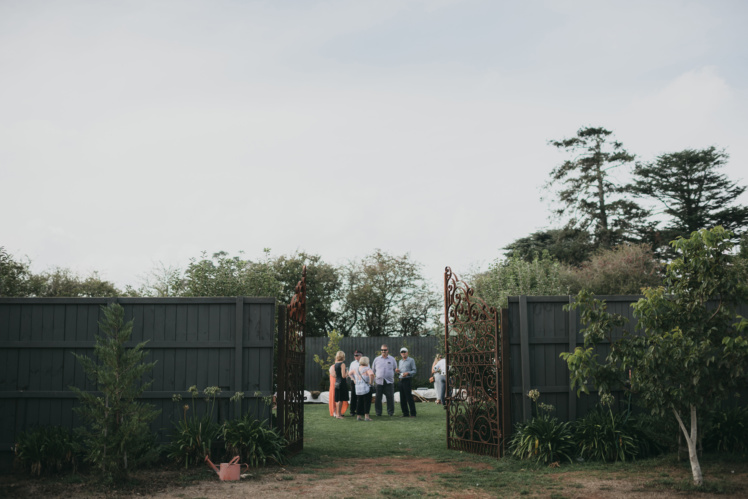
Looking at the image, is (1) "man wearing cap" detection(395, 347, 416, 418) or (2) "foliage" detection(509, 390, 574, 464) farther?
(1) "man wearing cap" detection(395, 347, 416, 418)

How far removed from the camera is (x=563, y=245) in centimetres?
3167

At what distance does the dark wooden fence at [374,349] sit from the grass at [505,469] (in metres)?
12.4

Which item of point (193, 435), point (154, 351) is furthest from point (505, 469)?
point (154, 351)

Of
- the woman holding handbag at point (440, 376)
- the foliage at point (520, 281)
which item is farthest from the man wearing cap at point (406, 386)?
the foliage at point (520, 281)

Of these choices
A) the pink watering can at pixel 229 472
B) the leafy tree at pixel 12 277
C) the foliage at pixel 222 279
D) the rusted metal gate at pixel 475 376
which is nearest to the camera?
the pink watering can at pixel 229 472

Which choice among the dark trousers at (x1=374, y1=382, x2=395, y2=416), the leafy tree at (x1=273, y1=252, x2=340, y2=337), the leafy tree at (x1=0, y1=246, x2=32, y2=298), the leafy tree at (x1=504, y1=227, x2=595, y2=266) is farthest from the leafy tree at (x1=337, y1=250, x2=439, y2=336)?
the dark trousers at (x1=374, y1=382, x2=395, y2=416)

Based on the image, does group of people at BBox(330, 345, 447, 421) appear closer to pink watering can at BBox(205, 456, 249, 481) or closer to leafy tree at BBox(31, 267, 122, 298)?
pink watering can at BBox(205, 456, 249, 481)

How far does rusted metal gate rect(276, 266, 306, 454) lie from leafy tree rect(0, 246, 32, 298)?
12.6 meters

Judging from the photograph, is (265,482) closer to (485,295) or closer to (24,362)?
(24,362)

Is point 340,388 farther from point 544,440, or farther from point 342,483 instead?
point 342,483

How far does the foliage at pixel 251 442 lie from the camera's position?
7172 mm

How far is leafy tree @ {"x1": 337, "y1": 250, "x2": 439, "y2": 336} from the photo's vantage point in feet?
113

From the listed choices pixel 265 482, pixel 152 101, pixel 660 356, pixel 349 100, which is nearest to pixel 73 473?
pixel 265 482

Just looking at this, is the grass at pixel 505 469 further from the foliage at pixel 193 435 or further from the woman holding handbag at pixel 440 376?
the woman holding handbag at pixel 440 376
